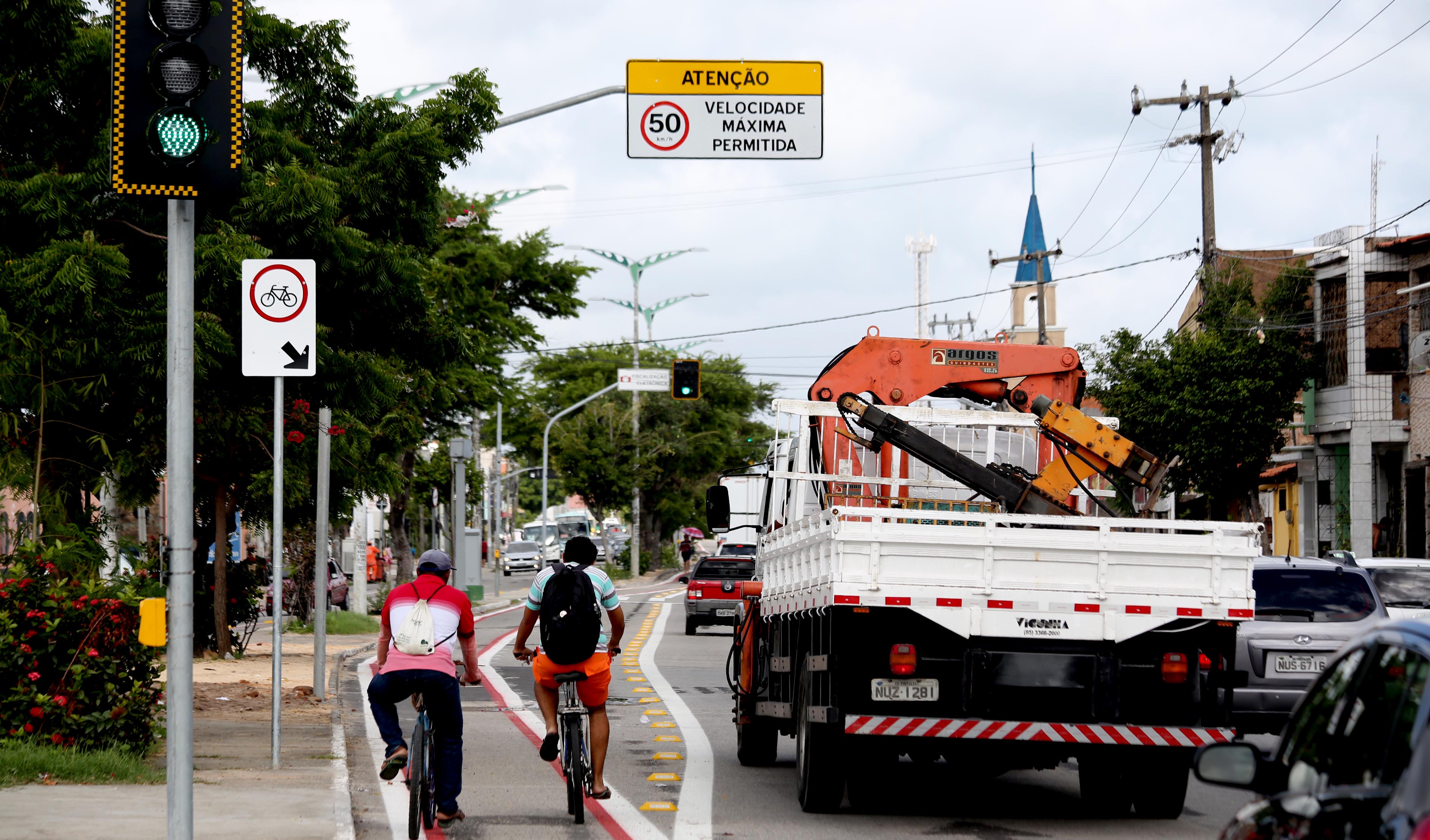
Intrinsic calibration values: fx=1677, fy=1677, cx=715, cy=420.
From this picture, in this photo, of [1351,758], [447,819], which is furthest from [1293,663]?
[1351,758]

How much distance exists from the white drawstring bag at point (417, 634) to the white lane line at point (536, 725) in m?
1.60

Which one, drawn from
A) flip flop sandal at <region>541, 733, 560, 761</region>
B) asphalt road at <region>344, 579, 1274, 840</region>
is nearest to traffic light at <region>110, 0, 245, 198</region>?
asphalt road at <region>344, 579, 1274, 840</region>

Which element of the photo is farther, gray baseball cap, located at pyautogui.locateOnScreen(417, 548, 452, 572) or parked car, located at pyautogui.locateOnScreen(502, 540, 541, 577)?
parked car, located at pyautogui.locateOnScreen(502, 540, 541, 577)

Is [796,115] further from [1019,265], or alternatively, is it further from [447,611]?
[1019,265]

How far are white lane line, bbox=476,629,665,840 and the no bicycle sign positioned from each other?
509 cm

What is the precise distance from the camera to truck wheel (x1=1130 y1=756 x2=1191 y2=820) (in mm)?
10305

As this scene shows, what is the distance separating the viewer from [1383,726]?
13.5ft

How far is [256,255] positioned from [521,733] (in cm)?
491

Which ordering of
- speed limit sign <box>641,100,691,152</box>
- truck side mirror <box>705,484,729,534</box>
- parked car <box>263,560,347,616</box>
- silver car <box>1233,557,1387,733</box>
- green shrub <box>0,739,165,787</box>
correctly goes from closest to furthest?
green shrub <box>0,739,165,787</box> → truck side mirror <box>705,484,729,534</box> → silver car <box>1233,557,1387,733</box> → speed limit sign <box>641,100,691,152</box> → parked car <box>263,560,347,616</box>

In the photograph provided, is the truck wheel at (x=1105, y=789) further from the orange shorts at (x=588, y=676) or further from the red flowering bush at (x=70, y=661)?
the red flowering bush at (x=70, y=661)

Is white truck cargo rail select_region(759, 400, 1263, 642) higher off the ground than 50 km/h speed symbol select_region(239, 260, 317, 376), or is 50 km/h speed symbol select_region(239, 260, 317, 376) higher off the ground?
50 km/h speed symbol select_region(239, 260, 317, 376)

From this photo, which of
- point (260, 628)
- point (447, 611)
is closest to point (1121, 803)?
point (447, 611)

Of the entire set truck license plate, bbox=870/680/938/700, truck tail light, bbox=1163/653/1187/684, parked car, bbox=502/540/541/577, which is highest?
truck tail light, bbox=1163/653/1187/684

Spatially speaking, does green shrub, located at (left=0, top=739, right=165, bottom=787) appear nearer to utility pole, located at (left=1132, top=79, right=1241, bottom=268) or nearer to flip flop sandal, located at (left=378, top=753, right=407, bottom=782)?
flip flop sandal, located at (left=378, top=753, right=407, bottom=782)
